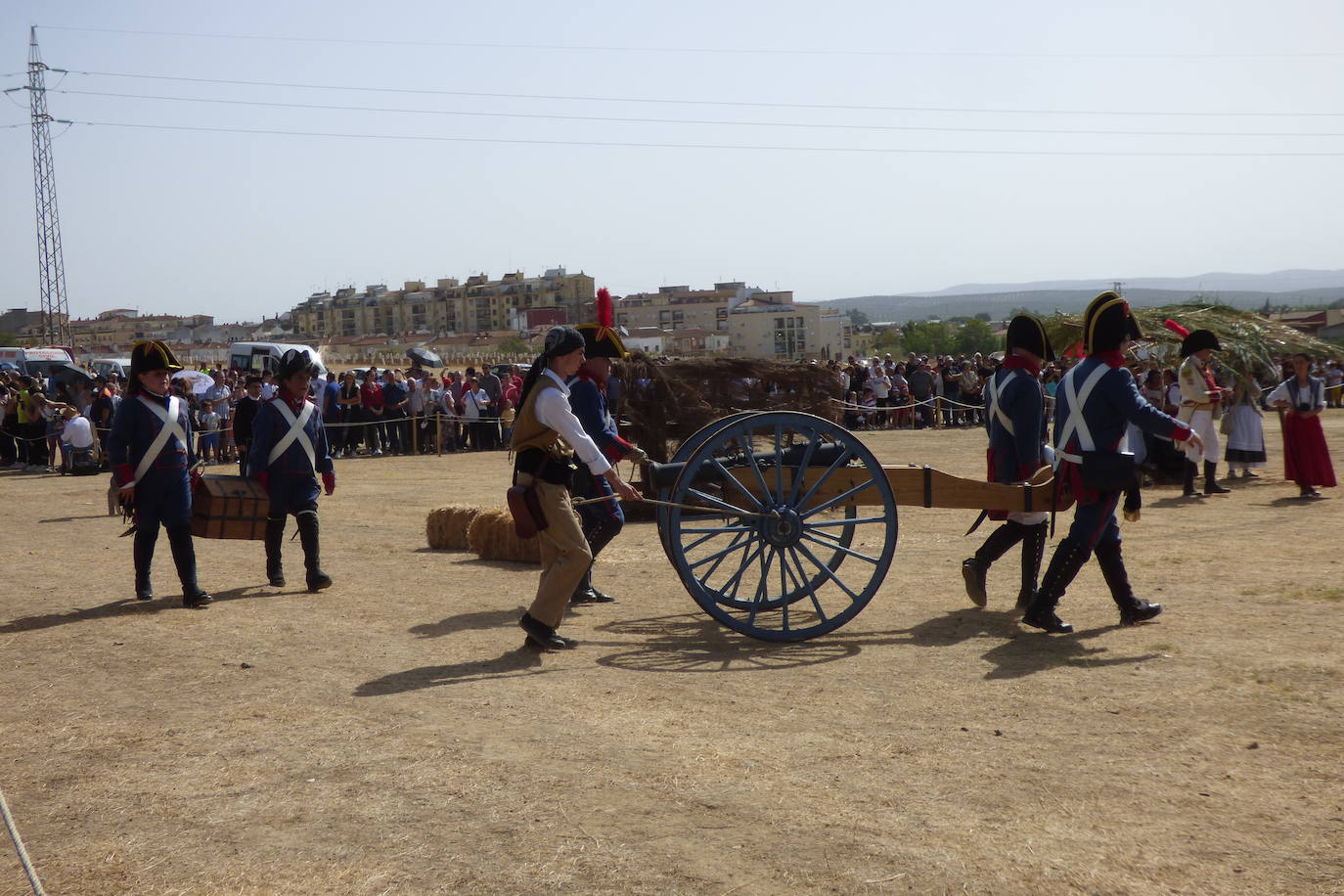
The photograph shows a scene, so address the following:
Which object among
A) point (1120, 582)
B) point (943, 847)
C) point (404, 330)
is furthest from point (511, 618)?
point (404, 330)

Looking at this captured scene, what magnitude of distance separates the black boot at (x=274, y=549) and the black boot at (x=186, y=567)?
2.35 ft

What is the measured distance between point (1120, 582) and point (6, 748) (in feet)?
18.5

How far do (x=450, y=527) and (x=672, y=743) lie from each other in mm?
5990

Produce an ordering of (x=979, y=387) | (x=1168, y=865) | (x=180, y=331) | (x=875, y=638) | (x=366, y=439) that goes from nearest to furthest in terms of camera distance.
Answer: (x=1168, y=865) < (x=875, y=638) < (x=366, y=439) < (x=979, y=387) < (x=180, y=331)

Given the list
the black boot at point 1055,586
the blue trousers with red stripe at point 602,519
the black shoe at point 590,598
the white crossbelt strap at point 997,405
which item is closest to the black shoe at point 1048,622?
the black boot at point 1055,586

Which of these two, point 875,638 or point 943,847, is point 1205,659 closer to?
point 875,638

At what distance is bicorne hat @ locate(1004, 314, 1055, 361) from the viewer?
7.31m

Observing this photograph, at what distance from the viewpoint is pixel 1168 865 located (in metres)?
3.67

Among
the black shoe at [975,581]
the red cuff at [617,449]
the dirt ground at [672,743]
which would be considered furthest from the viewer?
the black shoe at [975,581]

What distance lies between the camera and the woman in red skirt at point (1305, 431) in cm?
1270

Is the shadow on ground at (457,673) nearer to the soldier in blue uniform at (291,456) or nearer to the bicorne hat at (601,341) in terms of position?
the bicorne hat at (601,341)

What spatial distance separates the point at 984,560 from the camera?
24.5ft

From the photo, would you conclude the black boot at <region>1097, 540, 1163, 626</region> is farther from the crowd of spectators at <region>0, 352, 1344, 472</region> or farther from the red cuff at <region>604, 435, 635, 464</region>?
the crowd of spectators at <region>0, 352, 1344, 472</region>

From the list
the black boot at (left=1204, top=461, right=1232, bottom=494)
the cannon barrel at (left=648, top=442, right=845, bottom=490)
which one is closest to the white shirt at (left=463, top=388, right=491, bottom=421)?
the black boot at (left=1204, top=461, right=1232, bottom=494)
